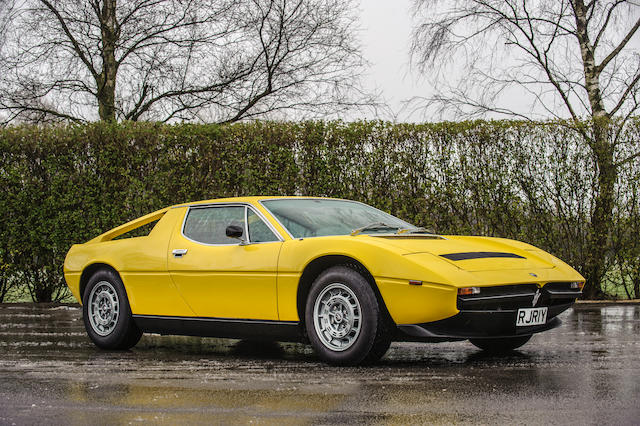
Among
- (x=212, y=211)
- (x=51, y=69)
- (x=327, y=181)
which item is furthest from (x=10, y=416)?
(x=51, y=69)

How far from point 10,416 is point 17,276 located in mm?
9118

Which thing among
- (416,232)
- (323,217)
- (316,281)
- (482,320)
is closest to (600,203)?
(416,232)

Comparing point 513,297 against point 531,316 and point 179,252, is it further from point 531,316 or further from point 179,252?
point 179,252

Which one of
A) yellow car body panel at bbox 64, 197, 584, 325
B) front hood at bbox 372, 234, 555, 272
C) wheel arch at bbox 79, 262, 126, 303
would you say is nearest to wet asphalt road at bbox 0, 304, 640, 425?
yellow car body panel at bbox 64, 197, 584, 325

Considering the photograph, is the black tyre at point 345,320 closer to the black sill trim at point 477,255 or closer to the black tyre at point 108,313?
the black sill trim at point 477,255

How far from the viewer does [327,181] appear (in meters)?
12.4

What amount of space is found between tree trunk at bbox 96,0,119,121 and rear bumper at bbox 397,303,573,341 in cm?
1186

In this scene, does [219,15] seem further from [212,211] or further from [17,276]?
[212,211]

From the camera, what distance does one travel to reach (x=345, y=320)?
5.86 m

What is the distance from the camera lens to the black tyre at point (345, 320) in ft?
18.7

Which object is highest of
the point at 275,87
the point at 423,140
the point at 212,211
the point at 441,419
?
the point at 275,87

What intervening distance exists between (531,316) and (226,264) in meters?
2.58

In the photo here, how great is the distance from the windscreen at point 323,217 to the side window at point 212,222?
330 mm

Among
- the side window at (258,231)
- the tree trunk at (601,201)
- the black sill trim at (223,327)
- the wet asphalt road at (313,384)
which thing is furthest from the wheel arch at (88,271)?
the tree trunk at (601,201)
